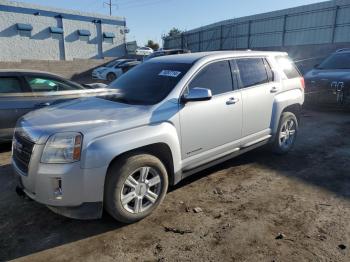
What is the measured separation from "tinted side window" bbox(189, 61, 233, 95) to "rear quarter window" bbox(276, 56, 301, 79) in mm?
1460

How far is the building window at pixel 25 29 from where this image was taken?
80.4ft

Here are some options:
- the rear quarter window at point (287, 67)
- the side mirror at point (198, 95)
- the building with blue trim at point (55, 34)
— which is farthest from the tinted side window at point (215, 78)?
the building with blue trim at point (55, 34)

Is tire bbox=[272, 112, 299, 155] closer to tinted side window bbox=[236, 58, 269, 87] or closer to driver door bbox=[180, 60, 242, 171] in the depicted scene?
tinted side window bbox=[236, 58, 269, 87]

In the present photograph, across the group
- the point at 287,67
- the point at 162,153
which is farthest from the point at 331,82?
the point at 162,153

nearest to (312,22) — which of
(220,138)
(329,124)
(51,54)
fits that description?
(329,124)

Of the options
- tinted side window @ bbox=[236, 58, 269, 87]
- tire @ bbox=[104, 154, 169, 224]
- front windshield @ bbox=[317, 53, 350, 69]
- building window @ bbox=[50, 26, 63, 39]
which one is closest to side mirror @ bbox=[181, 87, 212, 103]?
tire @ bbox=[104, 154, 169, 224]

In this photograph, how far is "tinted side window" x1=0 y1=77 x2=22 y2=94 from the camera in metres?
5.95

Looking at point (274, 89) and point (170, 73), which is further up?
point (170, 73)

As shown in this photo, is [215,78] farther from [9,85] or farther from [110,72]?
[110,72]

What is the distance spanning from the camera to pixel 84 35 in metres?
28.5

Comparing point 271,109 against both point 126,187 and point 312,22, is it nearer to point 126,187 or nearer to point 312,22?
point 126,187

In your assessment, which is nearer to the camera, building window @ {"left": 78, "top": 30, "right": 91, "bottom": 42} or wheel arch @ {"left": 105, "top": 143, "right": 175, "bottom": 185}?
wheel arch @ {"left": 105, "top": 143, "right": 175, "bottom": 185}

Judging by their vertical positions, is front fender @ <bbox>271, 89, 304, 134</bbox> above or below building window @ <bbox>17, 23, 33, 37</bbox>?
below

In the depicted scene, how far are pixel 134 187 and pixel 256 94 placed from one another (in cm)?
241
